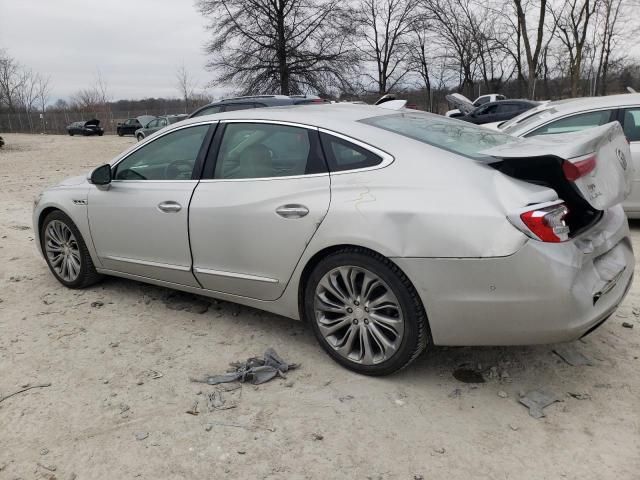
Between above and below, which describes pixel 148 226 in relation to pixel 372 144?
below

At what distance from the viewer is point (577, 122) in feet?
20.2

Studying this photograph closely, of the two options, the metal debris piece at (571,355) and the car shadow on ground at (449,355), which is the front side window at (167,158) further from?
the metal debris piece at (571,355)

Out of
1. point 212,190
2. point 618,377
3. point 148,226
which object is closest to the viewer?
point 618,377

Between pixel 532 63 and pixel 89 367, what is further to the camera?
pixel 532 63

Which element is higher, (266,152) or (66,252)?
(266,152)

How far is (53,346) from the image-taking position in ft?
12.0

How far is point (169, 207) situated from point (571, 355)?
270cm

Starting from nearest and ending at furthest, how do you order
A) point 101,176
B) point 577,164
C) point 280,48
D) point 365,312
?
point 577,164 → point 365,312 → point 101,176 → point 280,48

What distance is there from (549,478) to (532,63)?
30494mm

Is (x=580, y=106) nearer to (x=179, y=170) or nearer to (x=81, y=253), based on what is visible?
(x=179, y=170)

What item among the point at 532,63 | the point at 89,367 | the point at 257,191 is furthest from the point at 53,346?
the point at 532,63

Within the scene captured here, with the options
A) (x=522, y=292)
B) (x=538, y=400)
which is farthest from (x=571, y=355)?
(x=522, y=292)

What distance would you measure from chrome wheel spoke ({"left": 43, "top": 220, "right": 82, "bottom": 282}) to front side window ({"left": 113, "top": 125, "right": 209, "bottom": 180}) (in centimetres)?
81

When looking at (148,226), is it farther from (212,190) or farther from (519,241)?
(519,241)
